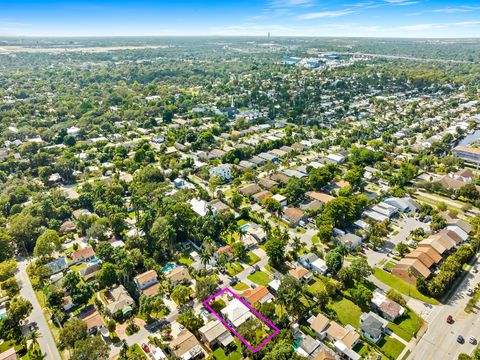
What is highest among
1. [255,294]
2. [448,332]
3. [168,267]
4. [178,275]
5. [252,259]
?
[255,294]

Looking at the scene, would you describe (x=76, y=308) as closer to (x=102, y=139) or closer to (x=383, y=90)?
(x=102, y=139)

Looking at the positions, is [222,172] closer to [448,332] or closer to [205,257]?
[205,257]

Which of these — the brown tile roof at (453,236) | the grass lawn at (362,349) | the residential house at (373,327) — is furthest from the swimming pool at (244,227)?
the brown tile roof at (453,236)

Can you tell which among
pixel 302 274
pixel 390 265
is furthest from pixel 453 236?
pixel 302 274

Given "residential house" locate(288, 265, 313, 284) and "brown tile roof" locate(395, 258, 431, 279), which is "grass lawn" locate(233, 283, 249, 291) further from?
"brown tile roof" locate(395, 258, 431, 279)

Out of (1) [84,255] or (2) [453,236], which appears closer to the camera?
(1) [84,255]

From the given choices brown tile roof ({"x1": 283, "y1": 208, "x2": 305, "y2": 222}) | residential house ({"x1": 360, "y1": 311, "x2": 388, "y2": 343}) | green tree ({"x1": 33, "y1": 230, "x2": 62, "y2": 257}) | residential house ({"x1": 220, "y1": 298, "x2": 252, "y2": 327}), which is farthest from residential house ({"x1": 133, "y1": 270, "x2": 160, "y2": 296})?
brown tile roof ({"x1": 283, "y1": 208, "x2": 305, "y2": 222})

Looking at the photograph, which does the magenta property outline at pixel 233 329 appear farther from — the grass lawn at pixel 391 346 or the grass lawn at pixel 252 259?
the grass lawn at pixel 391 346
